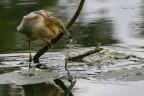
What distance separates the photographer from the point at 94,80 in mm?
4414

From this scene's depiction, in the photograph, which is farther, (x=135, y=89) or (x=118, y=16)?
(x=118, y=16)

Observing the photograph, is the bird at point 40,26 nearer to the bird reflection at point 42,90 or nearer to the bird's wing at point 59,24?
the bird's wing at point 59,24

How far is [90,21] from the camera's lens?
7.94 meters

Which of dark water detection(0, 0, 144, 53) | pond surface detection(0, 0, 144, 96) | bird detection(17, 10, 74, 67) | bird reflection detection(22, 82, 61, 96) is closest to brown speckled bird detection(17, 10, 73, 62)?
bird detection(17, 10, 74, 67)

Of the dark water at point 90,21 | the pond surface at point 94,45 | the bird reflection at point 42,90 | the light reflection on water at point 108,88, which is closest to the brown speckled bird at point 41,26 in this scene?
the pond surface at point 94,45

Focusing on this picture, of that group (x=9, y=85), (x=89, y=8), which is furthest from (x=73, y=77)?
(x=89, y=8)

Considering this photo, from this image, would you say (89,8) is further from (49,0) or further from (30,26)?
(30,26)

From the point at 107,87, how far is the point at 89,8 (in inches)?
219

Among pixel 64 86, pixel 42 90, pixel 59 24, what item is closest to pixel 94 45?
pixel 59 24

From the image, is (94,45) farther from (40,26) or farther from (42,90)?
(42,90)

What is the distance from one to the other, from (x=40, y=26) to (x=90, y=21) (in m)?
3.22

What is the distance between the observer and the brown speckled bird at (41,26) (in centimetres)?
472

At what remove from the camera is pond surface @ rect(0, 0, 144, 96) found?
4258mm

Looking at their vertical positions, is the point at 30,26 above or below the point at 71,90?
above
